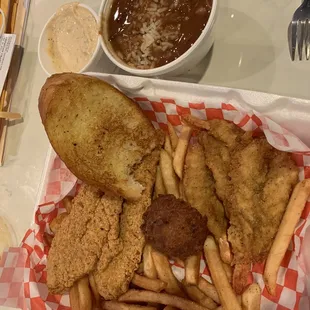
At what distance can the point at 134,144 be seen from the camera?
1.64 m

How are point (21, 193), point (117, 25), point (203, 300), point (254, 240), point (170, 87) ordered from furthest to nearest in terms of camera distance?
point (21, 193)
point (117, 25)
point (170, 87)
point (203, 300)
point (254, 240)

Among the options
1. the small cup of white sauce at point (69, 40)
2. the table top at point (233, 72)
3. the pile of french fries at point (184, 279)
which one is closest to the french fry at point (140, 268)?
the pile of french fries at point (184, 279)

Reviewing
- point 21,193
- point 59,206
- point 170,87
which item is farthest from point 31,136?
point 170,87

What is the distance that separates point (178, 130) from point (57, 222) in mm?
594

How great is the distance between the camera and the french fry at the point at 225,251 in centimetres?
148

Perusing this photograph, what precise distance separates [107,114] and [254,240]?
666mm

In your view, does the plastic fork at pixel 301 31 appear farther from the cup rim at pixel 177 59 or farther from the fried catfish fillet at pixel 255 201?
the fried catfish fillet at pixel 255 201

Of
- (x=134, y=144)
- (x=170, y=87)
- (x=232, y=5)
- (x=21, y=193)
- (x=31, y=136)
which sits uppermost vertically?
(x=232, y=5)

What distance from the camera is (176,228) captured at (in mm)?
1445

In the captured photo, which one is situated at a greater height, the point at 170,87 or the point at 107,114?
the point at 170,87

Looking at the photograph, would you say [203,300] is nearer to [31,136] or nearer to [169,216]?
[169,216]

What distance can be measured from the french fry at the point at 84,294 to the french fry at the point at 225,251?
509mm

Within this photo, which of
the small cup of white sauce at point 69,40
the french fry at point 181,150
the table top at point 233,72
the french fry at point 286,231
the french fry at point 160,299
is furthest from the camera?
the small cup of white sauce at point 69,40

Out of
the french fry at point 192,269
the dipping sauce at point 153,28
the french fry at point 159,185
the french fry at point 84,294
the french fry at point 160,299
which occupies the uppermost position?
the dipping sauce at point 153,28
